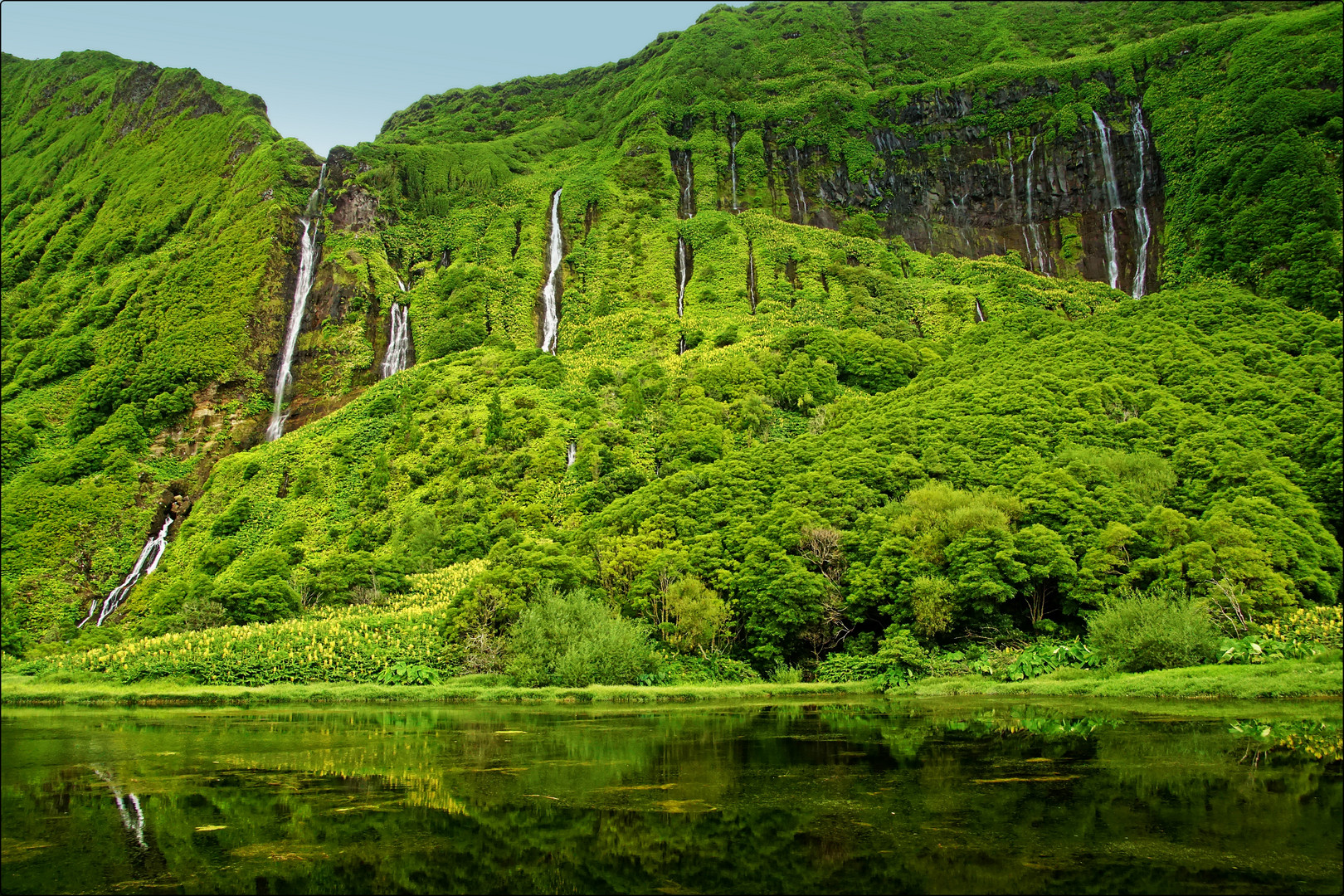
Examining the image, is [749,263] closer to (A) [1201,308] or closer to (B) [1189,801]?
(A) [1201,308]

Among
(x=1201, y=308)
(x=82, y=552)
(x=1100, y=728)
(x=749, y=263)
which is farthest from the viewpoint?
(x=749, y=263)

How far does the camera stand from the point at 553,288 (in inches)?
4437

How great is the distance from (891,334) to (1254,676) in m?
71.5

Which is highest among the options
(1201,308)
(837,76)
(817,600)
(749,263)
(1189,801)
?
(837,76)

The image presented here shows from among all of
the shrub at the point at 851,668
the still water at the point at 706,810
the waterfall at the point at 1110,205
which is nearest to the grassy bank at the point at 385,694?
the shrub at the point at 851,668

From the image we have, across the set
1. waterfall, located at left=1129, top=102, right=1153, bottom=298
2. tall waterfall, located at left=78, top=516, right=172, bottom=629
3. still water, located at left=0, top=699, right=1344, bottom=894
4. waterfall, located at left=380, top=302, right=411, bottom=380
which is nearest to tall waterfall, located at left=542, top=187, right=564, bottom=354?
waterfall, located at left=380, top=302, right=411, bottom=380

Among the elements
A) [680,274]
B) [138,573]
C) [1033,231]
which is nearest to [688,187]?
[680,274]

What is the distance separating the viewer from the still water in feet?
30.4

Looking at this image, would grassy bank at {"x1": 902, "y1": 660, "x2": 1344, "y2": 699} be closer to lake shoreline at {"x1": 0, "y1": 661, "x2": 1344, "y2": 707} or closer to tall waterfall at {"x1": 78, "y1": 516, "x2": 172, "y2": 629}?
lake shoreline at {"x1": 0, "y1": 661, "x2": 1344, "y2": 707}

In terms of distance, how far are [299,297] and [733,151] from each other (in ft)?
236

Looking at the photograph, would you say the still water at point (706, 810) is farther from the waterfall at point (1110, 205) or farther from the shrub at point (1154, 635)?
the waterfall at point (1110, 205)

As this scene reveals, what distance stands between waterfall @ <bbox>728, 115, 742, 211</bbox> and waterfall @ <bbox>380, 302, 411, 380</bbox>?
175 ft

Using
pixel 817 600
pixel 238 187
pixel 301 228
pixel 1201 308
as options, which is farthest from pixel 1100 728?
pixel 238 187

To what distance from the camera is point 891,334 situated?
93.9 m
